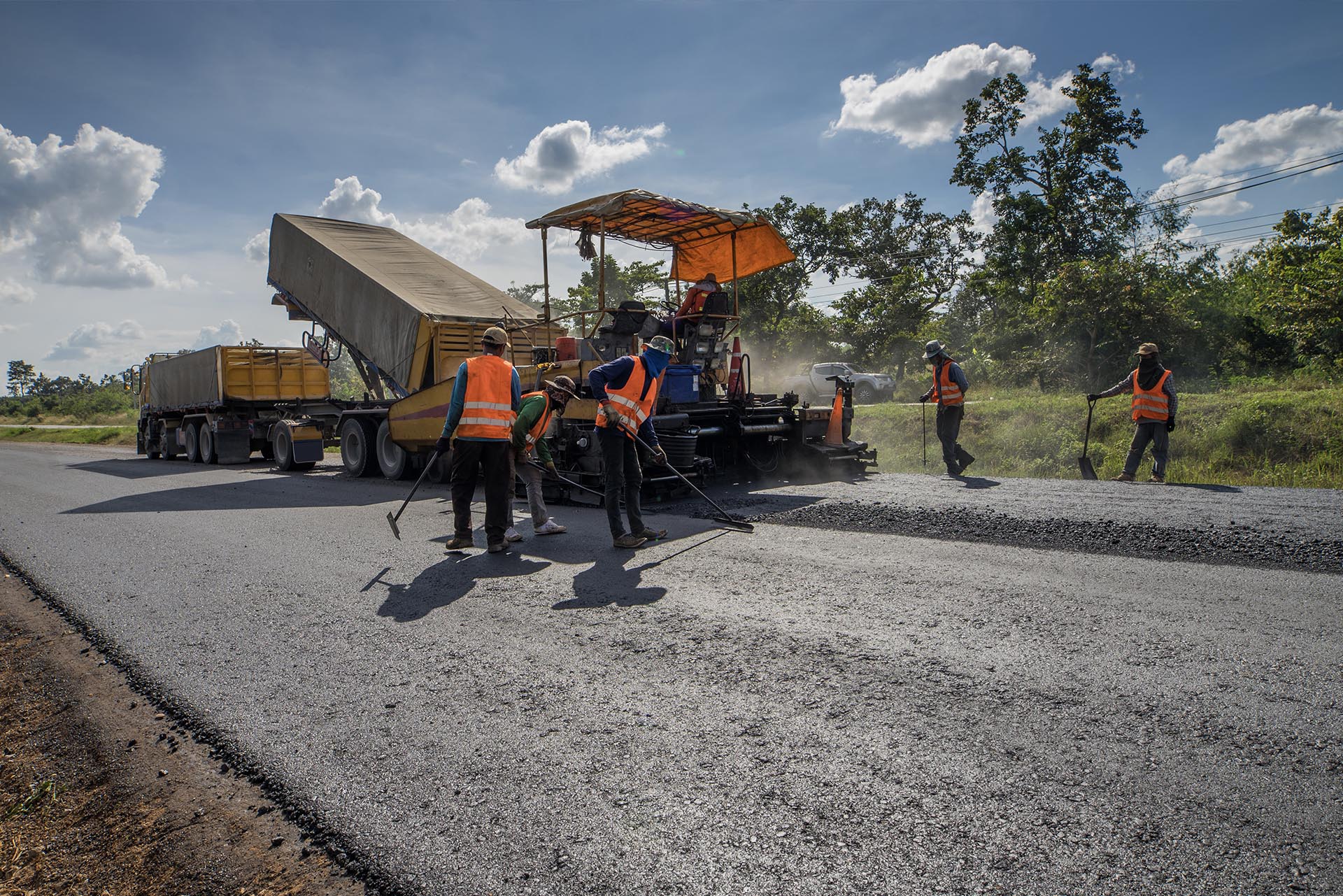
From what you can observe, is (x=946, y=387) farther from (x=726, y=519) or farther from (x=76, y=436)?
(x=76, y=436)

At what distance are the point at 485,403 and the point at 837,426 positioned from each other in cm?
566

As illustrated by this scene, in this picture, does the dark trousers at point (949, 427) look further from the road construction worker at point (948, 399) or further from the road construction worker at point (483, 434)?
the road construction worker at point (483, 434)

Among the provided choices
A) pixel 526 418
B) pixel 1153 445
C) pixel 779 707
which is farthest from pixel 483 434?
pixel 1153 445

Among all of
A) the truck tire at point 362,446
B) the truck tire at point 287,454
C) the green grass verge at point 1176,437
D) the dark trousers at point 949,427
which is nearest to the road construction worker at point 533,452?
the dark trousers at point 949,427

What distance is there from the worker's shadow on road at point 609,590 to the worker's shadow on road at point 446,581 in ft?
1.51

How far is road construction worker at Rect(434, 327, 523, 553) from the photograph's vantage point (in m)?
6.30

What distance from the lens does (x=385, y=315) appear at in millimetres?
11875

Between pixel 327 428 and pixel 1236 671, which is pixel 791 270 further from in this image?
pixel 1236 671

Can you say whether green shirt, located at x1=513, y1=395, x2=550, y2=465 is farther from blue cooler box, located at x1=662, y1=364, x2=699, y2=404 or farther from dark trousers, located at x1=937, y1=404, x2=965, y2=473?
dark trousers, located at x1=937, y1=404, x2=965, y2=473

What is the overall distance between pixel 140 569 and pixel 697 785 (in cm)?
528

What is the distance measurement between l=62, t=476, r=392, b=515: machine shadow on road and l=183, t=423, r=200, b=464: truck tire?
22.5 ft

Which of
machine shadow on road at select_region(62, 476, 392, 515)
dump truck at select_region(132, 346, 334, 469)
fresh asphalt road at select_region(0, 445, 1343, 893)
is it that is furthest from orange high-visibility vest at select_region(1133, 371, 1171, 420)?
dump truck at select_region(132, 346, 334, 469)

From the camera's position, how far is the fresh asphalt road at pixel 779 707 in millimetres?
2084

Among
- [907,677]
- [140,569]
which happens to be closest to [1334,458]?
[907,677]
